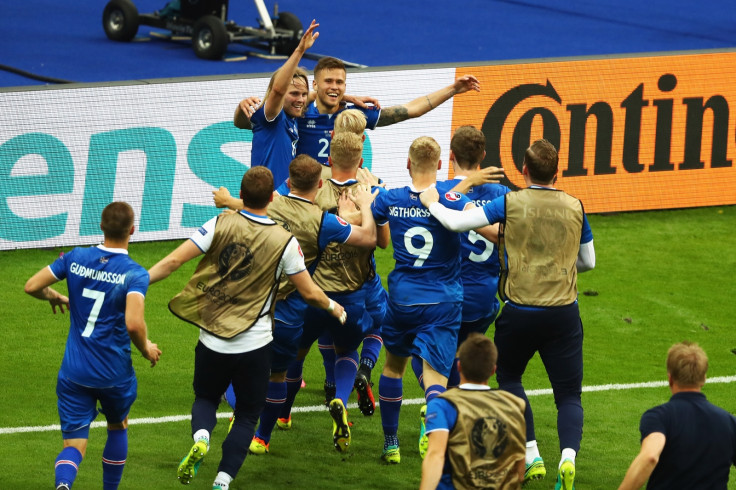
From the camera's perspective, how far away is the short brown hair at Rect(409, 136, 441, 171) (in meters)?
7.20

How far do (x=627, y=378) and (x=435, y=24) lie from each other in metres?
16.8

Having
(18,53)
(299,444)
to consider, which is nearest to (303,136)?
(299,444)

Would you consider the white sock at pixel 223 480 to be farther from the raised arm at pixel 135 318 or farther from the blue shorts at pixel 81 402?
the raised arm at pixel 135 318

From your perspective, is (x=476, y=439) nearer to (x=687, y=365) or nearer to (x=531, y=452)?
(x=687, y=365)

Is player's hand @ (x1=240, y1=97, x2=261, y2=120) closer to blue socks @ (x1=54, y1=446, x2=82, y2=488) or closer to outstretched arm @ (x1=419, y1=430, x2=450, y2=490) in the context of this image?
blue socks @ (x1=54, y1=446, x2=82, y2=488)

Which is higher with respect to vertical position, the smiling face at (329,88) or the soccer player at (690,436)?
the smiling face at (329,88)

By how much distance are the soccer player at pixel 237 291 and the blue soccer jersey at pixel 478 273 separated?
1.37 metres

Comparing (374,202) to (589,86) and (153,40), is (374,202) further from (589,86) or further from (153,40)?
(153,40)

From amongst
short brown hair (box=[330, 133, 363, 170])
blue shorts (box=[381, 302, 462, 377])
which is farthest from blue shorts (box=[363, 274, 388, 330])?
short brown hair (box=[330, 133, 363, 170])

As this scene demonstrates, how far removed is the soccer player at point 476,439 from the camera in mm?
5246

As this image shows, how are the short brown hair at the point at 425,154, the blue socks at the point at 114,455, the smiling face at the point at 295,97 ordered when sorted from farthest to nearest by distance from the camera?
the smiling face at the point at 295,97
the short brown hair at the point at 425,154
the blue socks at the point at 114,455

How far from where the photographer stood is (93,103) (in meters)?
12.0

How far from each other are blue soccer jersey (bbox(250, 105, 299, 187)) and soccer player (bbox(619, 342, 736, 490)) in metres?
4.18

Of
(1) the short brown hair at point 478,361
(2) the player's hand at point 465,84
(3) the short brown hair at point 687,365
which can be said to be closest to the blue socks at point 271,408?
(1) the short brown hair at point 478,361
